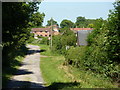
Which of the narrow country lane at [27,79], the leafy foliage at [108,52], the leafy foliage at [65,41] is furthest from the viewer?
the leafy foliage at [65,41]

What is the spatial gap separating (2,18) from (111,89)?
948 centimetres

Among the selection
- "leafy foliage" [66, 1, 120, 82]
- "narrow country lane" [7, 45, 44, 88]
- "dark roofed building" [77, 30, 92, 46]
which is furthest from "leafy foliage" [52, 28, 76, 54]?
"leafy foliage" [66, 1, 120, 82]

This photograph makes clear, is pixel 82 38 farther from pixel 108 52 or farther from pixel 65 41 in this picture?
pixel 108 52

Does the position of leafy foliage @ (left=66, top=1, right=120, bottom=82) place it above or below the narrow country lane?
above

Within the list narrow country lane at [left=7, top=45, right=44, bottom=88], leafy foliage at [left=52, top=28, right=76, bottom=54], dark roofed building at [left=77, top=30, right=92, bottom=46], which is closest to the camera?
narrow country lane at [left=7, top=45, right=44, bottom=88]

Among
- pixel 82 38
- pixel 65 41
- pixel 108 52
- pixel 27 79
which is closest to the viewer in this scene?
pixel 108 52

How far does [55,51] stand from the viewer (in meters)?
49.0

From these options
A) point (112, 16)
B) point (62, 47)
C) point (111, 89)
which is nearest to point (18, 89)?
point (111, 89)

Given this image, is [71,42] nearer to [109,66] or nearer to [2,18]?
[109,66]

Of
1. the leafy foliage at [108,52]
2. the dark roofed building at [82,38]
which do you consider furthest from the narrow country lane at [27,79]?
the dark roofed building at [82,38]

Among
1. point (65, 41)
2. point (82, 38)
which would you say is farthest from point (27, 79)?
point (65, 41)

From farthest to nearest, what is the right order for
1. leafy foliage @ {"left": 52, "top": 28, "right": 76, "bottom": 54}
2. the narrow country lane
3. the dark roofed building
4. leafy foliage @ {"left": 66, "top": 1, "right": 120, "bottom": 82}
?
1. leafy foliage @ {"left": 52, "top": 28, "right": 76, "bottom": 54}
2. the dark roofed building
3. the narrow country lane
4. leafy foliage @ {"left": 66, "top": 1, "right": 120, "bottom": 82}

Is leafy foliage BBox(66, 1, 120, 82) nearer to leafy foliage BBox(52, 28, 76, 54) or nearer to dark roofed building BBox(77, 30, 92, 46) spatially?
dark roofed building BBox(77, 30, 92, 46)

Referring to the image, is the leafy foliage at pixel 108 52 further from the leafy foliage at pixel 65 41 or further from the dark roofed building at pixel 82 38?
the leafy foliage at pixel 65 41
